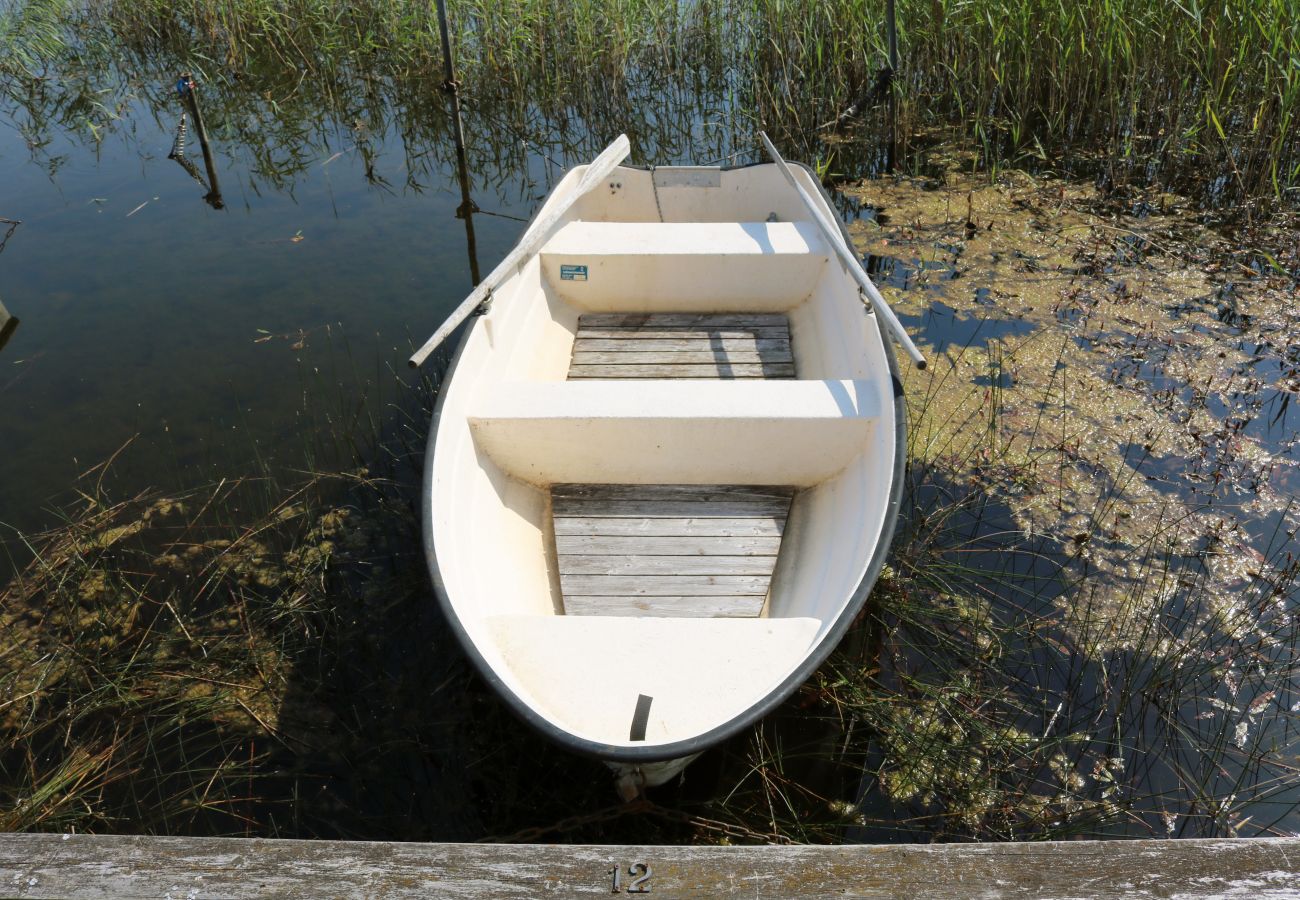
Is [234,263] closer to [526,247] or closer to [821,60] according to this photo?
[526,247]

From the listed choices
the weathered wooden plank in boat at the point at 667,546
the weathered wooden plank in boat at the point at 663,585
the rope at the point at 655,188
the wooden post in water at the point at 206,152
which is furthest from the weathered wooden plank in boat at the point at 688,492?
the wooden post in water at the point at 206,152

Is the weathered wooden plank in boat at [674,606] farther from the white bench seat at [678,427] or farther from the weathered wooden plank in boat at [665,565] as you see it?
the white bench seat at [678,427]

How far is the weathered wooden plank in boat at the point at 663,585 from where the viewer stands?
3.00 meters

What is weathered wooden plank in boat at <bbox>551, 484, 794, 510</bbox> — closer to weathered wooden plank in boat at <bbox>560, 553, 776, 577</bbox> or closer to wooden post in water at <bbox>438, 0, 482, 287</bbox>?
weathered wooden plank in boat at <bbox>560, 553, 776, 577</bbox>

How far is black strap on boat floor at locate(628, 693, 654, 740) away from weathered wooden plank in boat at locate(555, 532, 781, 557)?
107 cm

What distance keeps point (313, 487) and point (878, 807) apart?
282 centimetres

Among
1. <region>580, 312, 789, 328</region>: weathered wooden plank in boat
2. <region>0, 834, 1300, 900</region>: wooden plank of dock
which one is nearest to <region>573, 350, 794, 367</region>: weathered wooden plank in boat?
<region>580, 312, 789, 328</region>: weathered wooden plank in boat

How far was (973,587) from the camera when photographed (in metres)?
3.37

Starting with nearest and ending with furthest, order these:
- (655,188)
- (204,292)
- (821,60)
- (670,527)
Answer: (670,527)
(655,188)
(204,292)
(821,60)

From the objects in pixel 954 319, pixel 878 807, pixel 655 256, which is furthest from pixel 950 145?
pixel 878 807

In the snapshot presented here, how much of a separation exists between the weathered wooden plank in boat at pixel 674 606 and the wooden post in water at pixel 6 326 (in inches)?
172

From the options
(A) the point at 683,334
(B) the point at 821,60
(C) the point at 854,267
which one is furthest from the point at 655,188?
(B) the point at 821,60

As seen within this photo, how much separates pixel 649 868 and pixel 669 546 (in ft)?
5.04

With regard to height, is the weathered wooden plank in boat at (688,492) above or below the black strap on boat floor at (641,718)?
below
